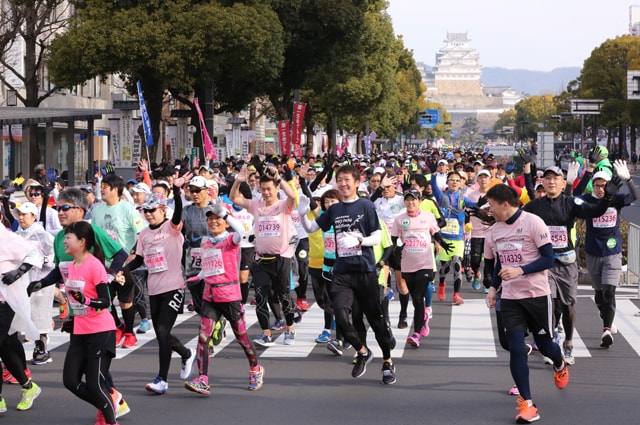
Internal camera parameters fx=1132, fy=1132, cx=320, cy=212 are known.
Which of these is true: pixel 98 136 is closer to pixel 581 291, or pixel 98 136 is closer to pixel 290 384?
pixel 581 291

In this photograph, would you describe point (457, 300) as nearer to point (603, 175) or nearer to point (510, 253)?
point (603, 175)

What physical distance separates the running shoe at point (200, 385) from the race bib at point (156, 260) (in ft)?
3.23

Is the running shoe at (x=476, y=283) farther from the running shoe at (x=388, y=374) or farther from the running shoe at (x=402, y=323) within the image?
the running shoe at (x=388, y=374)

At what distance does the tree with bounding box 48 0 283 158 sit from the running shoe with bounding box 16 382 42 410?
25.3 metres

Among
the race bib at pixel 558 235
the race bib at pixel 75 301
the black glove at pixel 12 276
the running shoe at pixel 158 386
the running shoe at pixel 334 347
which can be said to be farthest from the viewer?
the running shoe at pixel 334 347

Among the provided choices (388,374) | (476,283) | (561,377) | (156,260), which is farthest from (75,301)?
(476,283)

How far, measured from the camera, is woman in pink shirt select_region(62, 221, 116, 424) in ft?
26.2

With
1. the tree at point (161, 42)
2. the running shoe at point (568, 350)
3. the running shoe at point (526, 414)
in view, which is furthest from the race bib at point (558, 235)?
the tree at point (161, 42)

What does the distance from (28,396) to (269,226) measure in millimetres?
3626

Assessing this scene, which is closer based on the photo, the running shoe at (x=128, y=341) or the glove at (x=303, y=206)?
the glove at (x=303, y=206)

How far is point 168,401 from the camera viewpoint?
936 centimetres

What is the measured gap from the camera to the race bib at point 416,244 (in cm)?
1238

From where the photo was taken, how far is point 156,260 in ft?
32.0

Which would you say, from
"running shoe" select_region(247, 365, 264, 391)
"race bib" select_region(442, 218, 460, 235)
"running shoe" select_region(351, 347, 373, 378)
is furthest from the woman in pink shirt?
"race bib" select_region(442, 218, 460, 235)
